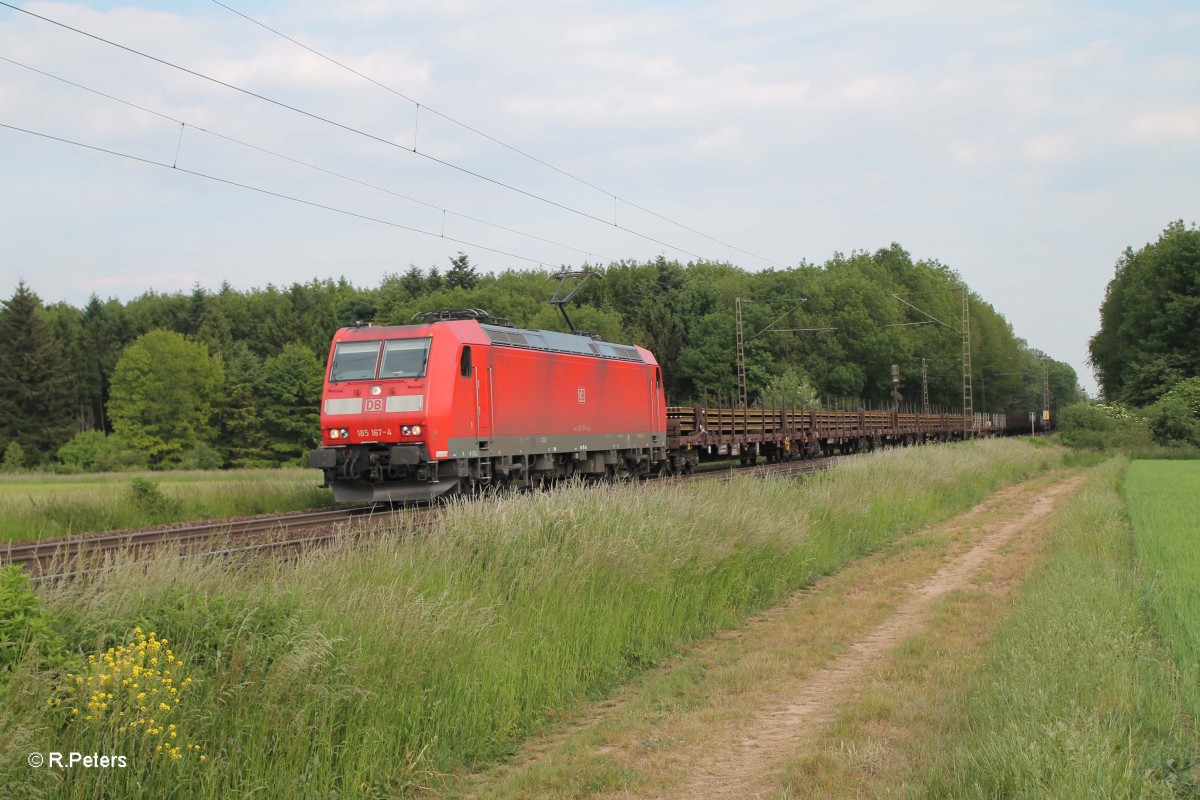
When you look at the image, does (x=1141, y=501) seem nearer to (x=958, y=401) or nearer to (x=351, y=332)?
(x=351, y=332)

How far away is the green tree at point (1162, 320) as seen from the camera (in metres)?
63.2

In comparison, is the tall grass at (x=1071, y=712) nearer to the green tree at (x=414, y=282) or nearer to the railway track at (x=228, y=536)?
the railway track at (x=228, y=536)

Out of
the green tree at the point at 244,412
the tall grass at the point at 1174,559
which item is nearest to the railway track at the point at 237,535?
the tall grass at the point at 1174,559

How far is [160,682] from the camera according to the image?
4.96 metres

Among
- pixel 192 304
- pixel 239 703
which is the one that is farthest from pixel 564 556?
pixel 192 304

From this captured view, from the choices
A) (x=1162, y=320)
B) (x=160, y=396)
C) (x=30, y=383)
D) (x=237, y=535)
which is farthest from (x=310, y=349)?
(x=237, y=535)

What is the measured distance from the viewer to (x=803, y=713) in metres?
7.45

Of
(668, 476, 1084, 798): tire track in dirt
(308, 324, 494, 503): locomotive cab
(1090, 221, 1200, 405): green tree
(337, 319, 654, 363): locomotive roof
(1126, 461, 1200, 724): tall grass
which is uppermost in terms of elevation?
(1090, 221, 1200, 405): green tree

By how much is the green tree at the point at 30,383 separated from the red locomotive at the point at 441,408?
6154cm

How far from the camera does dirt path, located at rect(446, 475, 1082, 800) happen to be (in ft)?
19.9

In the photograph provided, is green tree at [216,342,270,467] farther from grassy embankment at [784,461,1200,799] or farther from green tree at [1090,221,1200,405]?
grassy embankment at [784,461,1200,799]

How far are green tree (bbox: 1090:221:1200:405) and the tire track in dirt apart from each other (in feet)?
193

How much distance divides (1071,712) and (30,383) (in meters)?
79.4

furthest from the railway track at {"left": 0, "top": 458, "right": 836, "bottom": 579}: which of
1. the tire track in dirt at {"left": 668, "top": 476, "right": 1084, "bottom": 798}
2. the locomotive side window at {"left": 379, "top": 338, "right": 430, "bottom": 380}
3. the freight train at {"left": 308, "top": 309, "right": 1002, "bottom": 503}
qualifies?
the tire track in dirt at {"left": 668, "top": 476, "right": 1084, "bottom": 798}
